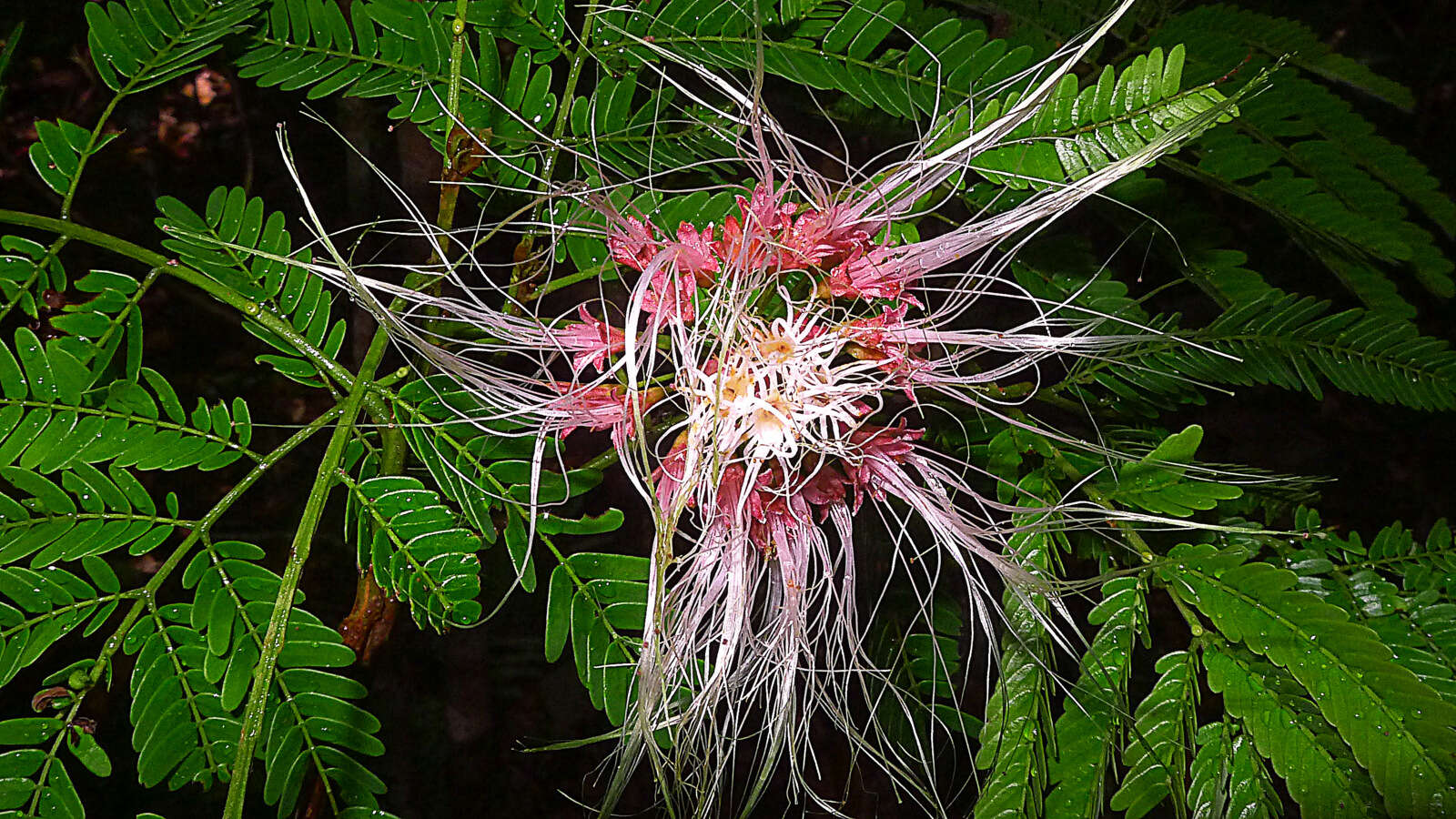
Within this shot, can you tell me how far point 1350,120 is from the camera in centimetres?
110

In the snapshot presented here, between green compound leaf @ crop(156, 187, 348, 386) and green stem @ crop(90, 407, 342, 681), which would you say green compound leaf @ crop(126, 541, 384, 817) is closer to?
green stem @ crop(90, 407, 342, 681)

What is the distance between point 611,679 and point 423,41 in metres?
0.65

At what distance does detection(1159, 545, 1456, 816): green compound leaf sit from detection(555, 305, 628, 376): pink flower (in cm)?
53

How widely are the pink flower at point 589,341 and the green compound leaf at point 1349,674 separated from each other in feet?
1.75

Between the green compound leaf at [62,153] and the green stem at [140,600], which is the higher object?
the green compound leaf at [62,153]

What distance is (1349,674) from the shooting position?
72 cm

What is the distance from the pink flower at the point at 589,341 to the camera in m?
0.79

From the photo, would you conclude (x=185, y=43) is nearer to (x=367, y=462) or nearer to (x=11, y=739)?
(x=367, y=462)

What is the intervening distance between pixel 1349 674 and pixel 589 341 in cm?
67

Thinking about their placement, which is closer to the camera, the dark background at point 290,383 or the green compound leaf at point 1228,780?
the green compound leaf at point 1228,780

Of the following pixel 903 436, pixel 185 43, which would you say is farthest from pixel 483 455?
pixel 185 43

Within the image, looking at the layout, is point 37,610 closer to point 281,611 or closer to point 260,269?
point 281,611

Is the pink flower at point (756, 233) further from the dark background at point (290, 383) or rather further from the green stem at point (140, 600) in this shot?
Result: the dark background at point (290, 383)

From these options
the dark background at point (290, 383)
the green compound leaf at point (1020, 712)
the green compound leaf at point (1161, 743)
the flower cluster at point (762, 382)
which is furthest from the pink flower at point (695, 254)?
the dark background at point (290, 383)
